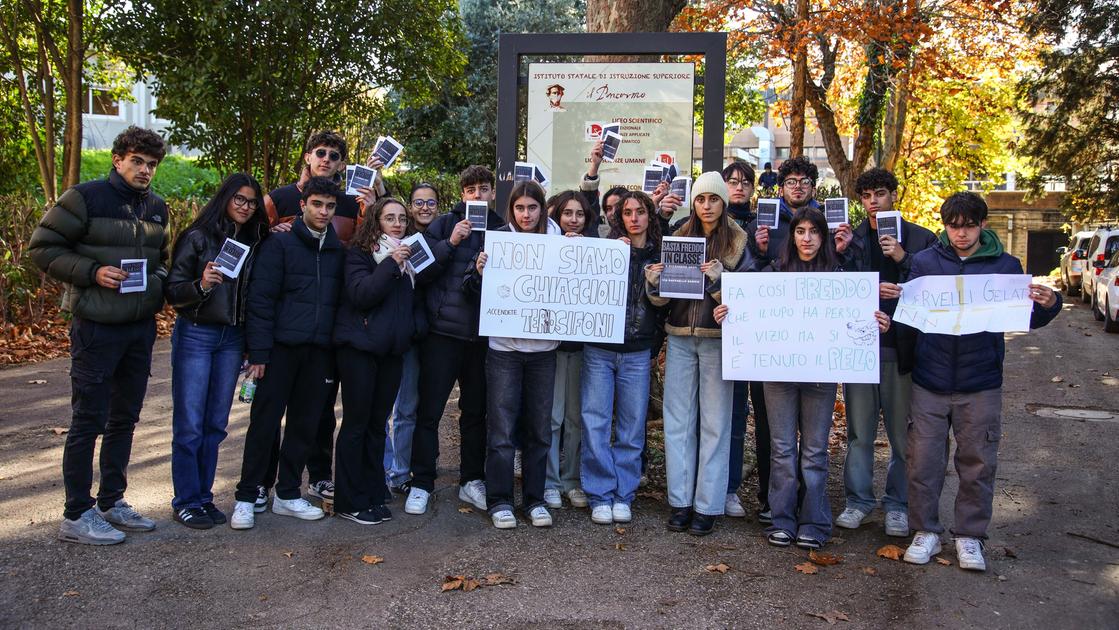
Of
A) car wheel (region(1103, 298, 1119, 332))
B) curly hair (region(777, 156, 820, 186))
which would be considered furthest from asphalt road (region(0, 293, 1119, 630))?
car wheel (region(1103, 298, 1119, 332))

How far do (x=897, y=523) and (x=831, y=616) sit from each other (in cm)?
145

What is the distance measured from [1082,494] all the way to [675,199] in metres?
3.58

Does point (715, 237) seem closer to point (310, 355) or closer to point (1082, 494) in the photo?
point (310, 355)

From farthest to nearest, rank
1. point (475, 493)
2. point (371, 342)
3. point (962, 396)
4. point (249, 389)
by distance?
1. point (475, 493)
2. point (249, 389)
3. point (371, 342)
4. point (962, 396)

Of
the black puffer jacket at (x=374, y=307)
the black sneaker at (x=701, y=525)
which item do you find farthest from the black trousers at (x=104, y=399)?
the black sneaker at (x=701, y=525)

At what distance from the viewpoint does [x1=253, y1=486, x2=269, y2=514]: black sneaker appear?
5984 mm

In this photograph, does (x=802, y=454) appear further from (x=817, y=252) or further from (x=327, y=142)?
(x=327, y=142)

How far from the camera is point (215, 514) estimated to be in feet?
19.4

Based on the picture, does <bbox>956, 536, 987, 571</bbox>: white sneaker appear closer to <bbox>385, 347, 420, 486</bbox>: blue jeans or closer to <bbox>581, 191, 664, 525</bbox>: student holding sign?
<bbox>581, 191, 664, 525</bbox>: student holding sign

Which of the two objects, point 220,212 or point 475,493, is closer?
point 220,212

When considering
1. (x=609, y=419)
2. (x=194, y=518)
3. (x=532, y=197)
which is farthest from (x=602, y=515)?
(x=194, y=518)

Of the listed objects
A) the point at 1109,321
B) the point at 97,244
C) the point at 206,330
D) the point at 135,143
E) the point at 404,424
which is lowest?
the point at 1109,321

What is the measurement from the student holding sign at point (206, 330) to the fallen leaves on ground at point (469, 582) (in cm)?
161

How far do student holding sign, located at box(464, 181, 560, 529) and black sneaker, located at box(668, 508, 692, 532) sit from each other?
28.2 inches
